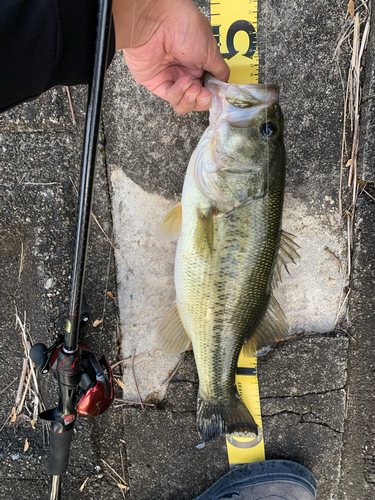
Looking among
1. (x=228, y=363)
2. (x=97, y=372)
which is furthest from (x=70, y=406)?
(x=228, y=363)

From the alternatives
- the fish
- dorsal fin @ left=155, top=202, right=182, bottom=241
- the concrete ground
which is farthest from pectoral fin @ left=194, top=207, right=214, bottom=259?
the concrete ground

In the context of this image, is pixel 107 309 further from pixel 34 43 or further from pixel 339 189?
pixel 339 189

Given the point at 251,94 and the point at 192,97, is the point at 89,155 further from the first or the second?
the point at 251,94

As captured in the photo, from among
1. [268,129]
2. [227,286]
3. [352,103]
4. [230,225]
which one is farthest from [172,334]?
[352,103]

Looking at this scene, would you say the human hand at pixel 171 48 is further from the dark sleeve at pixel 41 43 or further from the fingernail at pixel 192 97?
the dark sleeve at pixel 41 43

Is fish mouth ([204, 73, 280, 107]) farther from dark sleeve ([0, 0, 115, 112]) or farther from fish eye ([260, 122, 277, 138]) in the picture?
dark sleeve ([0, 0, 115, 112])

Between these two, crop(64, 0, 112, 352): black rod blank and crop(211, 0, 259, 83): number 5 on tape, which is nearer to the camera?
crop(64, 0, 112, 352): black rod blank

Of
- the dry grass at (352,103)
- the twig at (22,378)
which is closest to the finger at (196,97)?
the dry grass at (352,103)
